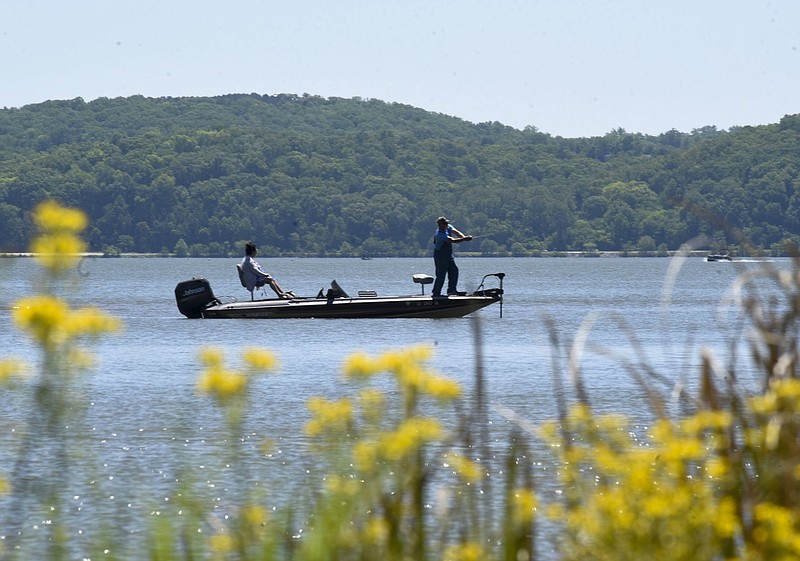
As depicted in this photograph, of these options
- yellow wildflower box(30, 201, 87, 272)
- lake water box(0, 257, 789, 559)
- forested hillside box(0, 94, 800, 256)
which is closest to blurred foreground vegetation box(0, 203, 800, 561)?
yellow wildflower box(30, 201, 87, 272)

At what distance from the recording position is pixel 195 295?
30031mm

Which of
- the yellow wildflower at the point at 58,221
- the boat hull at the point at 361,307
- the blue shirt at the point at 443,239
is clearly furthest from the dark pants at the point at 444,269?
the yellow wildflower at the point at 58,221

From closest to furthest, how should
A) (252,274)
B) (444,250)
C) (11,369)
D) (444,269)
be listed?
(11,369)
(252,274)
(444,250)
(444,269)

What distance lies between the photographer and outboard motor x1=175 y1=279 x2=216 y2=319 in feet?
98.7

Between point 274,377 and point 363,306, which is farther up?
point 363,306

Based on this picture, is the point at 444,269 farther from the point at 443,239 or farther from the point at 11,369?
the point at 11,369

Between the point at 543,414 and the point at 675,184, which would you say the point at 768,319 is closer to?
the point at 543,414

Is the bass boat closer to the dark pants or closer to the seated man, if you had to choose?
the dark pants

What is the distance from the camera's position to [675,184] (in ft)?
611

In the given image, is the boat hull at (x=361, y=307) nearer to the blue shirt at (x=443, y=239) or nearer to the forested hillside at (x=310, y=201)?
the blue shirt at (x=443, y=239)

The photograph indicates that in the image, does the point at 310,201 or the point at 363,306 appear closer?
the point at 363,306

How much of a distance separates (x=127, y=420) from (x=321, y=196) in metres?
181

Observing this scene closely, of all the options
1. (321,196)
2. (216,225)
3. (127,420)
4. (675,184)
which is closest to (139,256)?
(216,225)

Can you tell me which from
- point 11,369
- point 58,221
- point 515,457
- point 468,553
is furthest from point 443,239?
point 58,221
